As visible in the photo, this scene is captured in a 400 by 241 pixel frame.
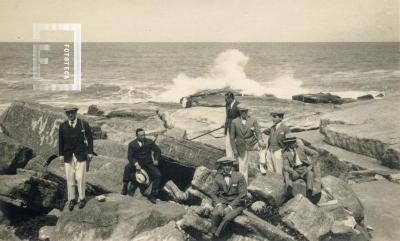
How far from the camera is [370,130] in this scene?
11.1m

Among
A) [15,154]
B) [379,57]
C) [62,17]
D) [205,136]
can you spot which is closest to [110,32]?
[62,17]

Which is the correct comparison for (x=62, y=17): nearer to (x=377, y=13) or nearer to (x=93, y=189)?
(x=93, y=189)

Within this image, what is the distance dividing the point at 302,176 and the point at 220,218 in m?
2.10

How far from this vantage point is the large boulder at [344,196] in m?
7.77

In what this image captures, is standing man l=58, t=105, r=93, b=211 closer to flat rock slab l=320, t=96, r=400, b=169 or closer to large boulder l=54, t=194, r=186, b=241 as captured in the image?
large boulder l=54, t=194, r=186, b=241

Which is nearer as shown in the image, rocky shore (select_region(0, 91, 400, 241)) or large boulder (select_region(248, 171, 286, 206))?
rocky shore (select_region(0, 91, 400, 241))

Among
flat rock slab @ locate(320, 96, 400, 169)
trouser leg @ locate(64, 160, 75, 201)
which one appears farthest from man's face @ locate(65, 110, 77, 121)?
flat rock slab @ locate(320, 96, 400, 169)

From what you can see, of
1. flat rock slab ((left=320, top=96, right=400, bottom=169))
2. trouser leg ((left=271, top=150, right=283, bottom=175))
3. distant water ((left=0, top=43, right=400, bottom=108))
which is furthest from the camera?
distant water ((left=0, top=43, right=400, bottom=108))

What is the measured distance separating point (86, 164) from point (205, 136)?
5238 mm

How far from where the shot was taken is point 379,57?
6278cm

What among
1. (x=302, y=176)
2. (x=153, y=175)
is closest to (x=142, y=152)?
(x=153, y=175)

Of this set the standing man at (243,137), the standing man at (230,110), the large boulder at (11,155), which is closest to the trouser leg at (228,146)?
the standing man at (230,110)

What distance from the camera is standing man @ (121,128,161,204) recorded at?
7.77 m

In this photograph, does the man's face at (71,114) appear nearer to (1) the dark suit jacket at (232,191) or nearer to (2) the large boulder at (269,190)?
(1) the dark suit jacket at (232,191)
